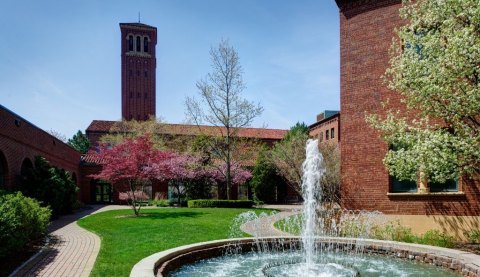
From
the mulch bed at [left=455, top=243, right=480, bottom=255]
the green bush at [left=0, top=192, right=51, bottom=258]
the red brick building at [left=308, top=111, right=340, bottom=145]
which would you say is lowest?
the mulch bed at [left=455, top=243, right=480, bottom=255]

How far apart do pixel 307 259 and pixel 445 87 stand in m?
5.25

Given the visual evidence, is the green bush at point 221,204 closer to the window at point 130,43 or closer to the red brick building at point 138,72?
the red brick building at point 138,72

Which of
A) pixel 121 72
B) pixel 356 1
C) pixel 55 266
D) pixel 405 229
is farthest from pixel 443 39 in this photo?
pixel 121 72

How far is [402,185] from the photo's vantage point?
12.3m

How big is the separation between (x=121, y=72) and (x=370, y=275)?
58.9m

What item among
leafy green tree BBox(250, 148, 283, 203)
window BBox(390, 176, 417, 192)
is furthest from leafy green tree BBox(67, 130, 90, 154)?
window BBox(390, 176, 417, 192)

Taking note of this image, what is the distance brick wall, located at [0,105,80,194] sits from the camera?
49.0 feet

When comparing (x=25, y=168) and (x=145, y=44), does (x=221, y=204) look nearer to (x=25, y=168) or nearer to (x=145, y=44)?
(x=25, y=168)

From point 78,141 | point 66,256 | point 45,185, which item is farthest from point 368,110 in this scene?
point 78,141

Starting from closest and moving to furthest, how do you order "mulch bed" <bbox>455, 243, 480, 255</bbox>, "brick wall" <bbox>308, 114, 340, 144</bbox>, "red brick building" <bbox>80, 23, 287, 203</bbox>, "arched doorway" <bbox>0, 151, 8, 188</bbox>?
1. "mulch bed" <bbox>455, 243, 480, 255</bbox>
2. "arched doorway" <bbox>0, 151, 8, 188</bbox>
3. "brick wall" <bbox>308, 114, 340, 144</bbox>
4. "red brick building" <bbox>80, 23, 287, 203</bbox>

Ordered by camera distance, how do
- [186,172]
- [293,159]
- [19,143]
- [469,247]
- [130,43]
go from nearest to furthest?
[469,247], [19,143], [293,159], [186,172], [130,43]

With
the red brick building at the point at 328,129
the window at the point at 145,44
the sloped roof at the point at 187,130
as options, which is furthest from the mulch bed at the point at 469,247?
the window at the point at 145,44

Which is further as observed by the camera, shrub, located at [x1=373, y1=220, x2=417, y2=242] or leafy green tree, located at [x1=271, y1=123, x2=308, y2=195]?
leafy green tree, located at [x1=271, y1=123, x2=308, y2=195]

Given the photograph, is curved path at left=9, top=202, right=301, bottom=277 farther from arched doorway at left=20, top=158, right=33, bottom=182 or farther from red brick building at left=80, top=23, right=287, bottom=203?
red brick building at left=80, top=23, right=287, bottom=203
